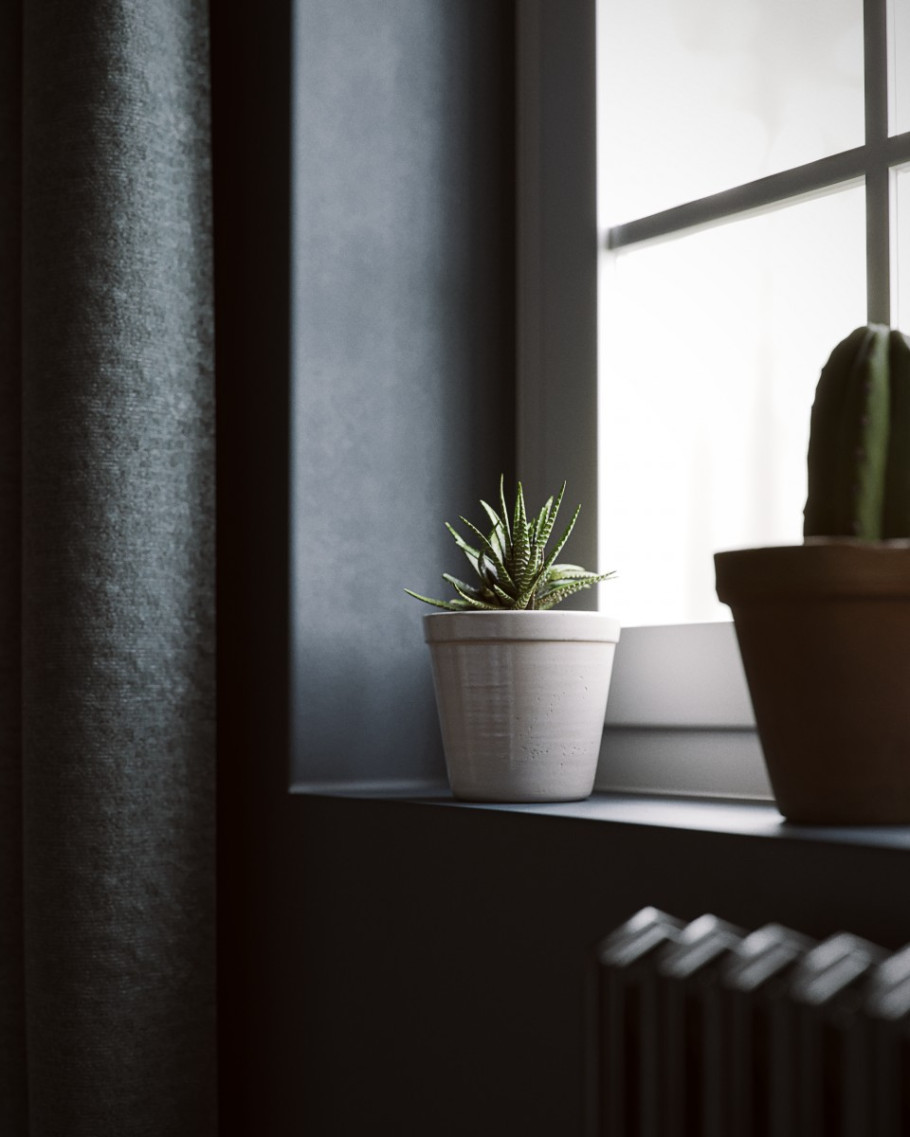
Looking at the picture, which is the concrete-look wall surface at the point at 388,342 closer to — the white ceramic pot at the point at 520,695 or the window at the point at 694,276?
the window at the point at 694,276

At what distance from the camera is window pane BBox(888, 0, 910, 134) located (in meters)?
0.98

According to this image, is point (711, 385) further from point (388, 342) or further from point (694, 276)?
point (388, 342)

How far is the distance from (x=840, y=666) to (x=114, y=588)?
25.2 inches

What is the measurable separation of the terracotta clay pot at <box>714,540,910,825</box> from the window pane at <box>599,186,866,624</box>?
33 centimetres

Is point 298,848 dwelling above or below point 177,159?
below

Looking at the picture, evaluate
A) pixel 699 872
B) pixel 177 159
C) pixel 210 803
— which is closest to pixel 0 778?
pixel 210 803

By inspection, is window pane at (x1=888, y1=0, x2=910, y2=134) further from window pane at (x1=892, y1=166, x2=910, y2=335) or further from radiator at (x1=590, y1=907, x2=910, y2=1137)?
radiator at (x1=590, y1=907, x2=910, y2=1137)

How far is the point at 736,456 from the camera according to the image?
1.10 meters

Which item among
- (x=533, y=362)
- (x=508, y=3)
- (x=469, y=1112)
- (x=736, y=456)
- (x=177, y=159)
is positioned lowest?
(x=469, y=1112)

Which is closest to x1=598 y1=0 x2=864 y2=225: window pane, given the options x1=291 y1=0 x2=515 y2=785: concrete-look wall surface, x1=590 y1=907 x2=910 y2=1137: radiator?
x1=291 y1=0 x2=515 y2=785: concrete-look wall surface

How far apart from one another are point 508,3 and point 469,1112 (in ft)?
3.59

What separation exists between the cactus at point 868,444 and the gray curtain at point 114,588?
2.01ft

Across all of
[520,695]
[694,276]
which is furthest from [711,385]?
[520,695]

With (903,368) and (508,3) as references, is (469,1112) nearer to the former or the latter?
(903,368)
